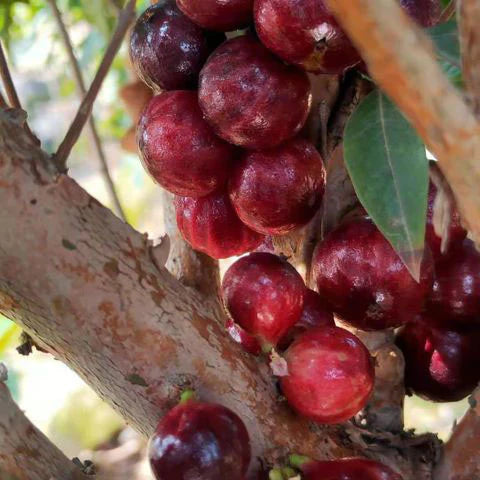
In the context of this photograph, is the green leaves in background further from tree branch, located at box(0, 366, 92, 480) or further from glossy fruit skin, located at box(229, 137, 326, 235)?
tree branch, located at box(0, 366, 92, 480)

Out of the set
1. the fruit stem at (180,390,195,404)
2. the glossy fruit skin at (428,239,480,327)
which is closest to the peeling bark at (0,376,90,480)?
the fruit stem at (180,390,195,404)

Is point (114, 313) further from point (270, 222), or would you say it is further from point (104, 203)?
point (104, 203)

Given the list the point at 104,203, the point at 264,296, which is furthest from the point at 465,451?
the point at 104,203

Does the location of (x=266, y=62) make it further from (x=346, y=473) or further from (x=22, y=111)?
(x=346, y=473)

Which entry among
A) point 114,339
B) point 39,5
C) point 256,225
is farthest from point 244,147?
point 39,5

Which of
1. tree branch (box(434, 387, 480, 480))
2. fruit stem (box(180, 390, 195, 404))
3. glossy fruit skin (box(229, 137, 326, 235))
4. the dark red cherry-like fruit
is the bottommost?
tree branch (box(434, 387, 480, 480))

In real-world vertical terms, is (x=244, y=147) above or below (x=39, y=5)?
below

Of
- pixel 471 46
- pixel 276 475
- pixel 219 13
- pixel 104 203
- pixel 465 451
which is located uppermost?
pixel 104 203
